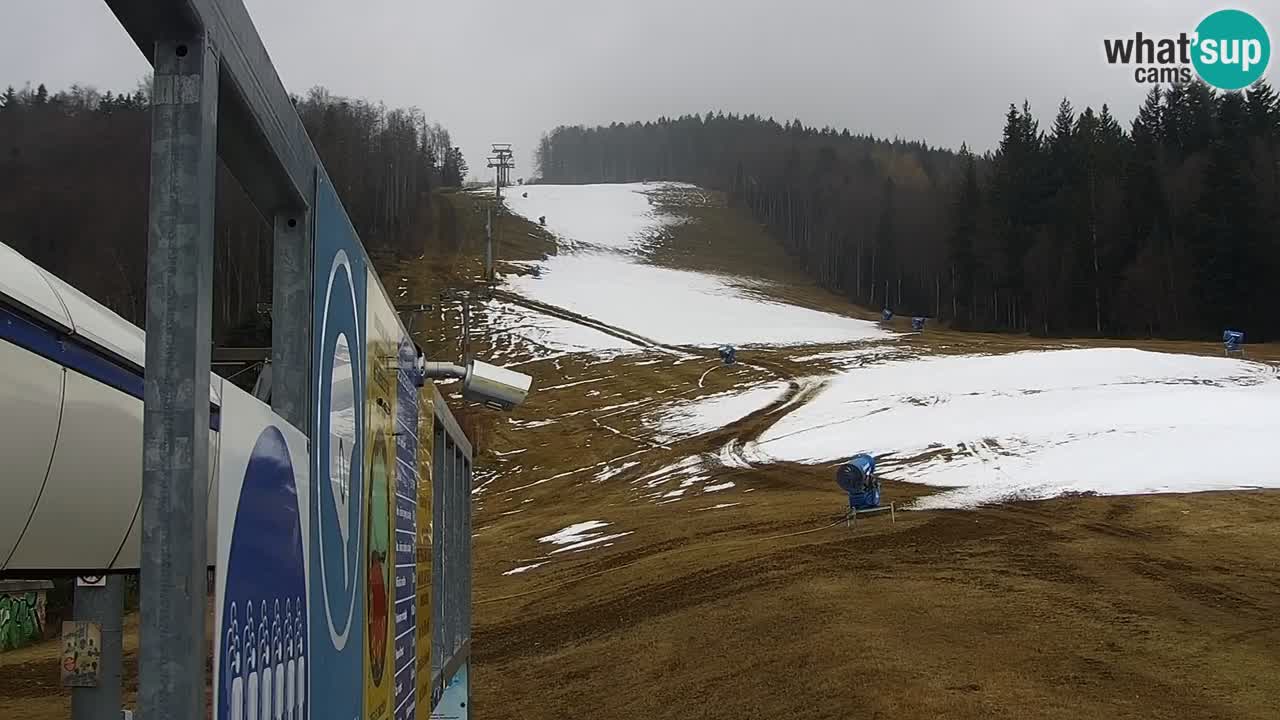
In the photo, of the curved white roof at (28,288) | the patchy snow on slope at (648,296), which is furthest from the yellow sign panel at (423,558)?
the patchy snow on slope at (648,296)

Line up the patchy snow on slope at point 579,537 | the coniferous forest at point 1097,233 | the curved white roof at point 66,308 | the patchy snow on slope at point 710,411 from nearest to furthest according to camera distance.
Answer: the curved white roof at point 66,308
the patchy snow on slope at point 579,537
the patchy snow on slope at point 710,411
the coniferous forest at point 1097,233

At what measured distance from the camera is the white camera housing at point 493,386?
6.09 m

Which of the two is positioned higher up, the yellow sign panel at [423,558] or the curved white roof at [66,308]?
the curved white roof at [66,308]

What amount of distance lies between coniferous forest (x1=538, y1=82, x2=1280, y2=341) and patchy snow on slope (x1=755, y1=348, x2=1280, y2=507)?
26.3 m

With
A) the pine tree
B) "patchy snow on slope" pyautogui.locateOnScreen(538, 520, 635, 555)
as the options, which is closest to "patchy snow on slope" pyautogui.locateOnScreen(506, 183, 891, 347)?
the pine tree

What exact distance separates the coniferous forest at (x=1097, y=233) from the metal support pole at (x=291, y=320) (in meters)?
68.2

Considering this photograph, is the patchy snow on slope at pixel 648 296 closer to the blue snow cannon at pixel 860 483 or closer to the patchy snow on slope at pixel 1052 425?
the patchy snow on slope at pixel 1052 425

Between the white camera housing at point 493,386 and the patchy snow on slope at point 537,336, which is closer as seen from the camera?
the white camera housing at point 493,386

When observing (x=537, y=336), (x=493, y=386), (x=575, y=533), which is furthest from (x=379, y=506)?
(x=537, y=336)

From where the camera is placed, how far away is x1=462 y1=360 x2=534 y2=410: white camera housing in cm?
609

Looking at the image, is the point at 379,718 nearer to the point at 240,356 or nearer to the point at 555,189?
the point at 240,356

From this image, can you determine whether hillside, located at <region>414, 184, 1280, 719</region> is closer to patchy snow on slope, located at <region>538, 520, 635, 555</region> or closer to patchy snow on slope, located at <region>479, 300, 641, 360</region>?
patchy snow on slope, located at <region>538, 520, 635, 555</region>

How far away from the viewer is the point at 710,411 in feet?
134

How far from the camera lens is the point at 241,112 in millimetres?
2199
